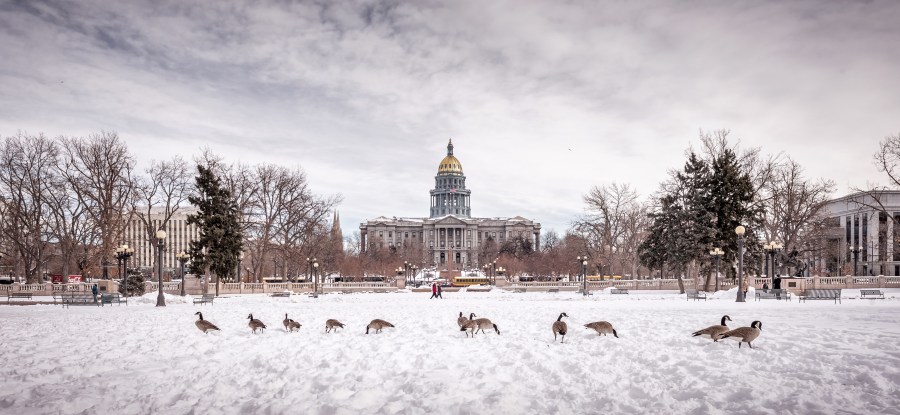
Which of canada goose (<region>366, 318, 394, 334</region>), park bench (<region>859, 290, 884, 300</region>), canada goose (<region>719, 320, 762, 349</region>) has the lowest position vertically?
park bench (<region>859, 290, 884, 300</region>)

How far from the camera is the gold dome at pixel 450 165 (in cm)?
18562

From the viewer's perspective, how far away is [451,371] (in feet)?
33.3

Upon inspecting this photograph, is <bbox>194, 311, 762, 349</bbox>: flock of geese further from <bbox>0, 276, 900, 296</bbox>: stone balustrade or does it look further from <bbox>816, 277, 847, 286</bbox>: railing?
<bbox>816, 277, 847, 286</bbox>: railing

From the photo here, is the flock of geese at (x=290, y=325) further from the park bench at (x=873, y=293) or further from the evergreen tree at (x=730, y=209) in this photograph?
the evergreen tree at (x=730, y=209)

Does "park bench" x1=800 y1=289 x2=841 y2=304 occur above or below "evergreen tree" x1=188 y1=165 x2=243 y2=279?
below

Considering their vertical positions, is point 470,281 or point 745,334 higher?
point 745,334

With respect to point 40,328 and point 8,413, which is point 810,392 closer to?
point 8,413

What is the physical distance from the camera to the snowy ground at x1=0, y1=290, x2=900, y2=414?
807 centimetres

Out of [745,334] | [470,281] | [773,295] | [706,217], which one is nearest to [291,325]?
[745,334]

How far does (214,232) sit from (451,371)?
36.1 metres

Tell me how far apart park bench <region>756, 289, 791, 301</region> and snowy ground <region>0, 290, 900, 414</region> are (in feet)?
42.3

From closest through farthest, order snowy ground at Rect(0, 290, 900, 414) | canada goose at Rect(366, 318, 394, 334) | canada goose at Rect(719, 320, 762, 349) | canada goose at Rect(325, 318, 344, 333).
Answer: snowy ground at Rect(0, 290, 900, 414) → canada goose at Rect(719, 320, 762, 349) → canada goose at Rect(366, 318, 394, 334) → canada goose at Rect(325, 318, 344, 333)

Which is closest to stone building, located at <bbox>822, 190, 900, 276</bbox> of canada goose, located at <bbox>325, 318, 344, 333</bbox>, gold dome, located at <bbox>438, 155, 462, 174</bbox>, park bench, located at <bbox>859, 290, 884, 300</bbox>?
park bench, located at <bbox>859, 290, 884, 300</bbox>

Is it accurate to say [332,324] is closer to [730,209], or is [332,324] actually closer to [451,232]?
[730,209]
